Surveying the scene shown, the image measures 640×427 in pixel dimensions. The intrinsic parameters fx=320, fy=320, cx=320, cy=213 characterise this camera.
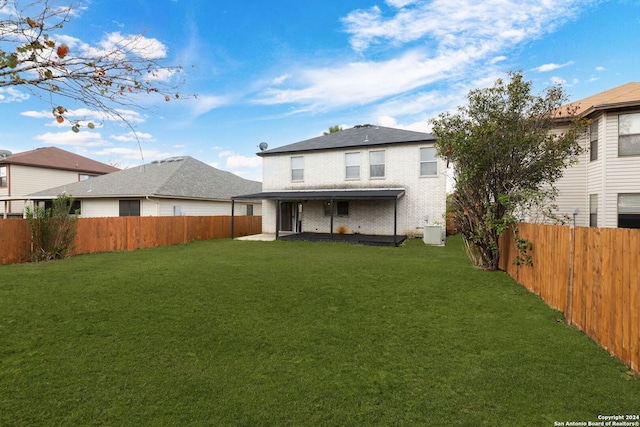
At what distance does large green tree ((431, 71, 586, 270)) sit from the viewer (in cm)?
852

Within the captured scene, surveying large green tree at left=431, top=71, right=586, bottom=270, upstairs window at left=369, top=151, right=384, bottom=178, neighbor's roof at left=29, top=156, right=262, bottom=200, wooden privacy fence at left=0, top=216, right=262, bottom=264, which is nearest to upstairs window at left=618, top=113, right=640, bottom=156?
large green tree at left=431, top=71, right=586, bottom=270

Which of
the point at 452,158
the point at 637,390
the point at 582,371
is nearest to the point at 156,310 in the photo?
the point at 582,371

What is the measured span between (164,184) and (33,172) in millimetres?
14323

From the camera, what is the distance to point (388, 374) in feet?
11.8

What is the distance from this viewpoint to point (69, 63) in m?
2.67

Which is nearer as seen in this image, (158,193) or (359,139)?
(158,193)

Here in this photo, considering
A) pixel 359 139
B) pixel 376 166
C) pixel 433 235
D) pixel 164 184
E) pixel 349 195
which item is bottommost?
pixel 433 235

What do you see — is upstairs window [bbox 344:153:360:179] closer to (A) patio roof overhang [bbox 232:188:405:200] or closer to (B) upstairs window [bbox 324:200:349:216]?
(A) patio roof overhang [bbox 232:188:405:200]

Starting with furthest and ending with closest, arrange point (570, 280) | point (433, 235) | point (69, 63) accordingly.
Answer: point (433, 235) → point (570, 280) → point (69, 63)

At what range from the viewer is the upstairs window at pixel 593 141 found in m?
12.6

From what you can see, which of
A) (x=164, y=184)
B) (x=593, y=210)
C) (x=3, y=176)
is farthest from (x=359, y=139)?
(x=3, y=176)

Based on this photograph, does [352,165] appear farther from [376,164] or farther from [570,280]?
[570,280]

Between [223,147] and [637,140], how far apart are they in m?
24.3

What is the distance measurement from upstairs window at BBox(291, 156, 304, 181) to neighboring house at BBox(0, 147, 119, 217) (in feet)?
65.9
